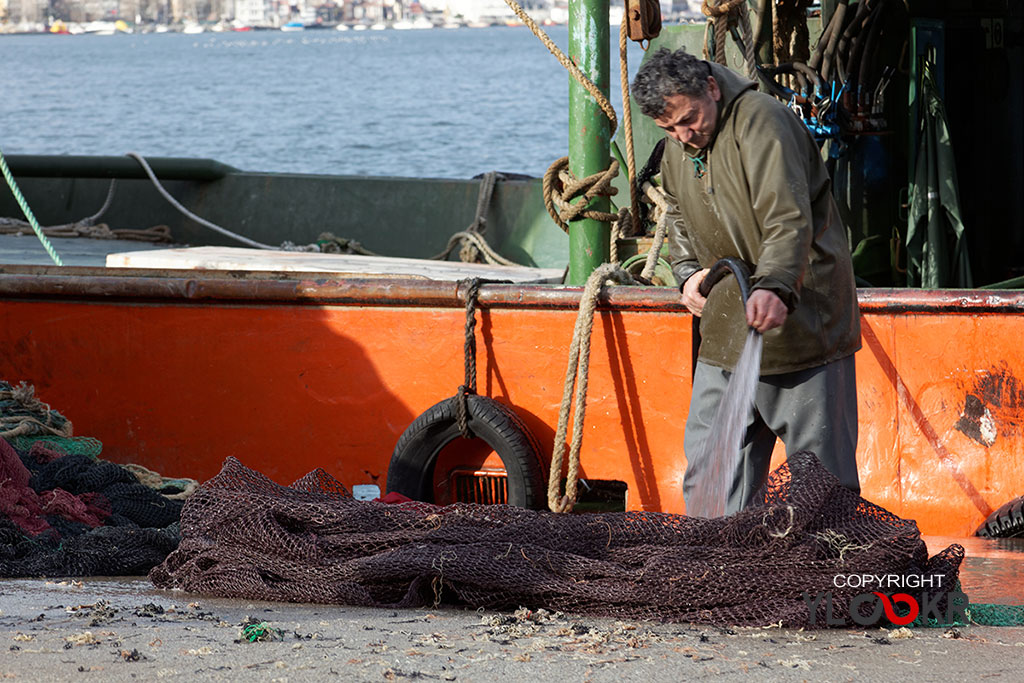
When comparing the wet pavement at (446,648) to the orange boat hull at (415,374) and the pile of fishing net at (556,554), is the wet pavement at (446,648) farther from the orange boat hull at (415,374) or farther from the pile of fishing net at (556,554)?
the orange boat hull at (415,374)

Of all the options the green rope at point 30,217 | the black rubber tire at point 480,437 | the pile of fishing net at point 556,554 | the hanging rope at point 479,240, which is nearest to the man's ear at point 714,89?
the pile of fishing net at point 556,554

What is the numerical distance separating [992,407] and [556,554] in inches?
93.9

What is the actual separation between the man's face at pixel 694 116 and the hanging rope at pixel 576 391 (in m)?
1.29

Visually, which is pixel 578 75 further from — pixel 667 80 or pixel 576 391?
pixel 667 80

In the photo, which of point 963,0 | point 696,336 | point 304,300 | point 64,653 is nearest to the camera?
point 64,653

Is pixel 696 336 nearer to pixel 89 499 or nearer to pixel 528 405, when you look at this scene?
pixel 528 405

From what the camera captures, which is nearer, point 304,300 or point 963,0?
point 304,300

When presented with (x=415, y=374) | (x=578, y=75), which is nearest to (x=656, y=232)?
(x=578, y=75)

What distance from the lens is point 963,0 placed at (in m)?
7.11

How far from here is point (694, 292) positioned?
4.28 m

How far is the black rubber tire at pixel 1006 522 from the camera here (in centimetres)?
498

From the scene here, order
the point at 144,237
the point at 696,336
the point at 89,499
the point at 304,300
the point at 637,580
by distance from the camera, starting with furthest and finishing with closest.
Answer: the point at 144,237, the point at 304,300, the point at 696,336, the point at 89,499, the point at 637,580

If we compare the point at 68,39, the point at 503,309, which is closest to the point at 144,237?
the point at 503,309

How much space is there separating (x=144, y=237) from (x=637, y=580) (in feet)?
25.1
